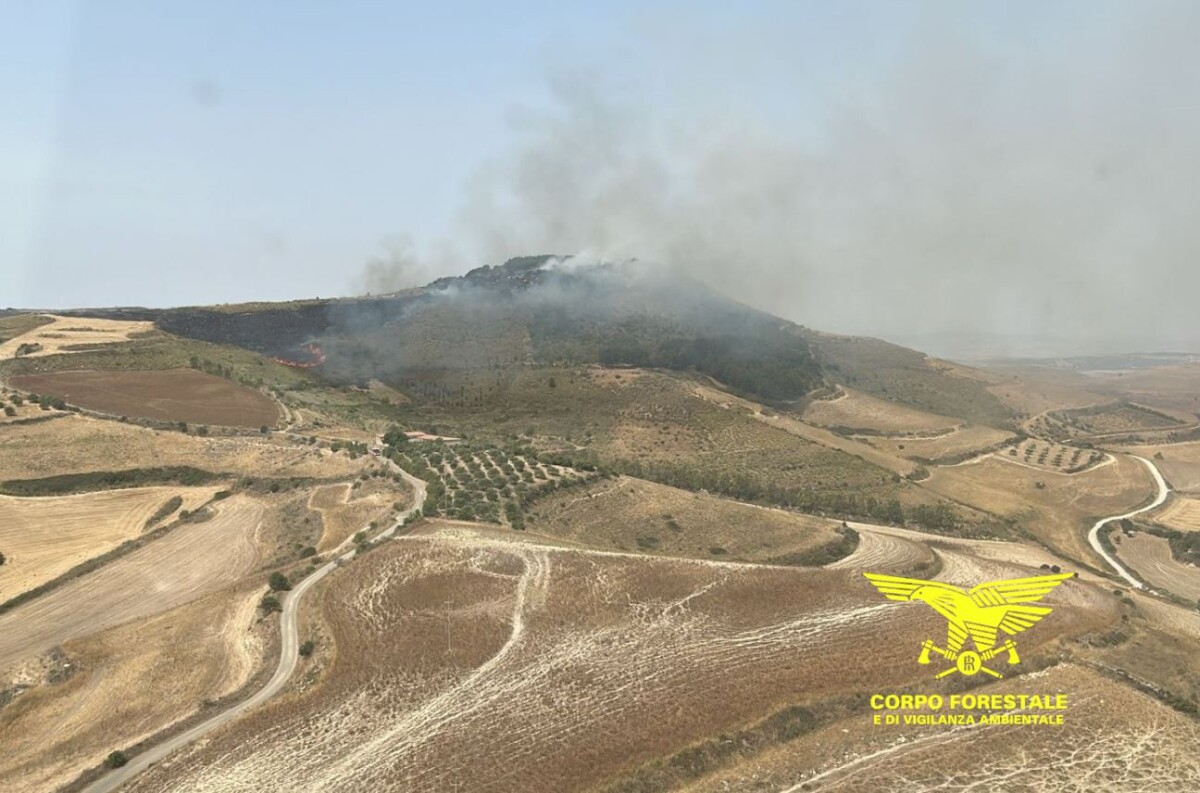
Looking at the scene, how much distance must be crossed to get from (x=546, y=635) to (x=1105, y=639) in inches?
1201

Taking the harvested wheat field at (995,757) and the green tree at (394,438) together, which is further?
the green tree at (394,438)

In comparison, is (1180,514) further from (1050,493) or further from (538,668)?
(538,668)

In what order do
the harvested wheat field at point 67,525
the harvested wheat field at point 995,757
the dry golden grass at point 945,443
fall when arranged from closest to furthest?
the harvested wheat field at point 995,757 < the harvested wheat field at point 67,525 < the dry golden grass at point 945,443

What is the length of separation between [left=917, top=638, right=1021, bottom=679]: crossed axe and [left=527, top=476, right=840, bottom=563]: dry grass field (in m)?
17.8

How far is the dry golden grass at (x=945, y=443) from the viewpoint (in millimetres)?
113312

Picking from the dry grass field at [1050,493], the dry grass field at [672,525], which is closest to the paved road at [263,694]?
the dry grass field at [672,525]

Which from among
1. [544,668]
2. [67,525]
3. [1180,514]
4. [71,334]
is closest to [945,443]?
[1180,514]

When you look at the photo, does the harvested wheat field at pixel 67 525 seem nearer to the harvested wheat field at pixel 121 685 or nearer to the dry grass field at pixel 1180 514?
the harvested wheat field at pixel 121 685

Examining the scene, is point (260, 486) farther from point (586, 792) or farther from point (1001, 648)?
point (1001, 648)

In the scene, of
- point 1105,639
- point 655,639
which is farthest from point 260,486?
point 1105,639

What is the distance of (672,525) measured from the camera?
2329 inches

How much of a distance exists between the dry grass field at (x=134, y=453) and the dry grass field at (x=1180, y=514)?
10134cm

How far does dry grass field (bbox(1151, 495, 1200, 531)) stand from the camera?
263 ft

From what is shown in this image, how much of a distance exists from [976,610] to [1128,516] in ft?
228
